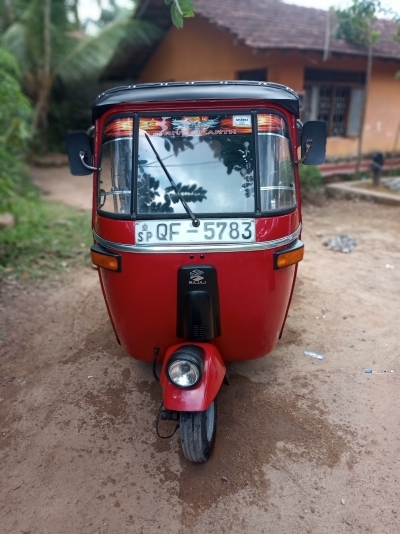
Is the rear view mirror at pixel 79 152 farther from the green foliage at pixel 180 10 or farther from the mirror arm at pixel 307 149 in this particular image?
the mirror arm at pixel 307 149

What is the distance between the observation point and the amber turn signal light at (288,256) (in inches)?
106

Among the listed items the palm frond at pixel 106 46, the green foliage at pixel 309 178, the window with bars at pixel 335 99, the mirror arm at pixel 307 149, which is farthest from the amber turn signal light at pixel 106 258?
the palm frond at pixel 106 46

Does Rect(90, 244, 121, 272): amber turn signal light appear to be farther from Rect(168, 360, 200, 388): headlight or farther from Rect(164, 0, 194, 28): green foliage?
Rect(164, 0, 194, 28): green foliage

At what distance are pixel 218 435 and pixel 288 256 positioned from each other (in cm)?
125

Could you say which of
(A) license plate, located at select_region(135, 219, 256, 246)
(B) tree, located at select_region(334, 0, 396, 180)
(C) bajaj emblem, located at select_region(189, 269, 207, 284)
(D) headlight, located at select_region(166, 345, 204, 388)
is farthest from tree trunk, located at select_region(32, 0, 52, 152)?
(D) headlight, located at select_region(166, 345, 204, 388)

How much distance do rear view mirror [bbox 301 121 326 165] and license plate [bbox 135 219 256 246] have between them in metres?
0.72

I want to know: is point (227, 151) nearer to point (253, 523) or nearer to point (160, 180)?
point (160, 180)

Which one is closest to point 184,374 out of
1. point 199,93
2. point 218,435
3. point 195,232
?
point 218,435

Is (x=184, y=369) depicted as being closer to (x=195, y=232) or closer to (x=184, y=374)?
(x=184, y=374)

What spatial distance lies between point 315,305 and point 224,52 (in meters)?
8.36

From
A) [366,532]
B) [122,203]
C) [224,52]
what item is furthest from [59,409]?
[224,52]

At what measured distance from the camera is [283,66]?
368 inches

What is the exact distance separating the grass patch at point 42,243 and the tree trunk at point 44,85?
6.15 m

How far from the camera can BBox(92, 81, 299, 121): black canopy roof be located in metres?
2.57
